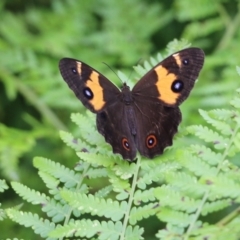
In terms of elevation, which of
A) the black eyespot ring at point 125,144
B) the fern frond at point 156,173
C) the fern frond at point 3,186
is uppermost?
the black eyespot ring at point 125,144

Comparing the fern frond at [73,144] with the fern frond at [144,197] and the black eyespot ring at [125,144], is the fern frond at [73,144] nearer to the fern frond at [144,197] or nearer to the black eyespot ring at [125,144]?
the black eyespot ring at [125,144]

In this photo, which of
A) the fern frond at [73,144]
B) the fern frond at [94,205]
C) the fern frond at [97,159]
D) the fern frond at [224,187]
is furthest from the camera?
the fern frond at [73,144]

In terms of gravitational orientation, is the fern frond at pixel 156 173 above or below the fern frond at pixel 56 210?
above

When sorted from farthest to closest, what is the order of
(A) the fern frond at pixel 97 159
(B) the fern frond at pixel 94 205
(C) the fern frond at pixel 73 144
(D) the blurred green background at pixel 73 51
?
(D) the blurred green background at pixel 73 51
(C) the fern frond at pixel 73 144
(A) the fern frond at pixel 97 159
(B) the fern frond at pixel 94 205

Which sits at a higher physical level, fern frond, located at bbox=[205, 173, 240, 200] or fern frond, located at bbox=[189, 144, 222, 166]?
fern frond, located at bbox=[189, 144, 222, 166]

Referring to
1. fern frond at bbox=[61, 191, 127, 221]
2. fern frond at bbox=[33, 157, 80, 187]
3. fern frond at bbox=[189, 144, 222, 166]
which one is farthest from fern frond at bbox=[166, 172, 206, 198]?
fern frond at bbox=[33, 157, 80, 187]

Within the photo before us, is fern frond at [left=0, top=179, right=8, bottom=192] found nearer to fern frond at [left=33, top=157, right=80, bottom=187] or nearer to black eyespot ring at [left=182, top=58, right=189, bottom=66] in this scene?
fern frond at [left=33, top=157, right=80, bottom=187]

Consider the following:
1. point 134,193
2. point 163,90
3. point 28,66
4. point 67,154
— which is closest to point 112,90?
point 163,90

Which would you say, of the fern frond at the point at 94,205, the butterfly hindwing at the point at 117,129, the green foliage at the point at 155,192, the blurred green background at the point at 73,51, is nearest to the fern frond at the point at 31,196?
the green foliage at the point at 155,192
